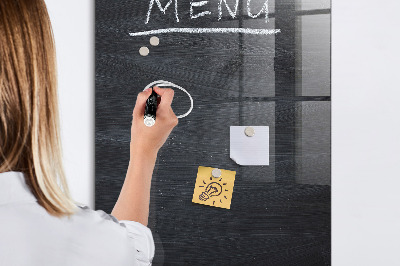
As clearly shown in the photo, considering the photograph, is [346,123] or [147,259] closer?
[147,259]

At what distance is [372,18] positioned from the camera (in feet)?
3.49

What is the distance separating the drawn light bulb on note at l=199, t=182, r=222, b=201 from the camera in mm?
1105

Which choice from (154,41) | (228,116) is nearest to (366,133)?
(228,116)

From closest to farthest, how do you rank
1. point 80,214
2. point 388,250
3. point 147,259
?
point 80,214 < point 147,259 < point 388,250

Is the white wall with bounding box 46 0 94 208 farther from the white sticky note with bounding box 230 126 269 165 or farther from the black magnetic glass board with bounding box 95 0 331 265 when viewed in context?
the white sticky note with bounding box 230 126 269 165

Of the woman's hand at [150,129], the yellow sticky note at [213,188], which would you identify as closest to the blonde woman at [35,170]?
the woman's hand at [150,129]

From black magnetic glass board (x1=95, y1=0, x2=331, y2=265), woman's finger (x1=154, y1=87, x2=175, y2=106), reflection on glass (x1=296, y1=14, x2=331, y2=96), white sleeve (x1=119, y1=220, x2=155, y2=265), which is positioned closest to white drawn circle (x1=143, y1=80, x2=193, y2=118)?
black magnetic glass board (x1=95, y1=0, x2=331, y2=265)

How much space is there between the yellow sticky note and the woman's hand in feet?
0.67

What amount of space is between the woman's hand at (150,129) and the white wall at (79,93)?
254 mm

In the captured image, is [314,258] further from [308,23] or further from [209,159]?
[308,23]

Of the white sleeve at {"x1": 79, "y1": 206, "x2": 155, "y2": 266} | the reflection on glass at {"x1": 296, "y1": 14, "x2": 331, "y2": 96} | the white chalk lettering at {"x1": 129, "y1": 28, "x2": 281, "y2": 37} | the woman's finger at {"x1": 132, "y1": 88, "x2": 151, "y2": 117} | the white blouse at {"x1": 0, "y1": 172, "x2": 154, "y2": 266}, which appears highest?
the white chalk lettering at {"x1": 129, "y1": 28, "x2": 281, "y2": 37}

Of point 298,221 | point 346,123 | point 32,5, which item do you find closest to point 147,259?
point 32,5

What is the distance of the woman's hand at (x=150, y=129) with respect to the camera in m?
0.90

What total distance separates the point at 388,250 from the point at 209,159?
516 millimetres
